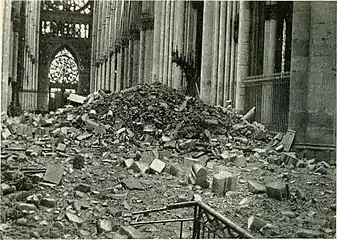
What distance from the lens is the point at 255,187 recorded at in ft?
24.8

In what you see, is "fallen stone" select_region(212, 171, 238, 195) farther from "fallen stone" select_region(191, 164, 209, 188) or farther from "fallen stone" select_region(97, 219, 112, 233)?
"fallen stone" select_region(97, 219, 112, 233)

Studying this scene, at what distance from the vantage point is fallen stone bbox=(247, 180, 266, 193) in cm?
754

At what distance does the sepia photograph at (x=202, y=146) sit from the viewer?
650 cm

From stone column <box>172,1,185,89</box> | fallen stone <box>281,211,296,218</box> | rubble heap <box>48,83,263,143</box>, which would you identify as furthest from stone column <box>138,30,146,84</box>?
fallen stone <box>281,211,296,218</box>

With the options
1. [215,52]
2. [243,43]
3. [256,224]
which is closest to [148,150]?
[256,224]

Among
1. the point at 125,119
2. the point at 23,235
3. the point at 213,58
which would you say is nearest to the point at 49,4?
the point at 213,58

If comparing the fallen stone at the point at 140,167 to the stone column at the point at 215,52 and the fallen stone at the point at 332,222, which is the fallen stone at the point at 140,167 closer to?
the fallen stone at the point at 332,222

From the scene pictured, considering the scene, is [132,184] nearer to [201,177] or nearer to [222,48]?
[201,177]

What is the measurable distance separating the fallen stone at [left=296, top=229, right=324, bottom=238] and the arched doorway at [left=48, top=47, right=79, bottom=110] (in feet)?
159

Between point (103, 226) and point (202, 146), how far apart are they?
575 centimetres

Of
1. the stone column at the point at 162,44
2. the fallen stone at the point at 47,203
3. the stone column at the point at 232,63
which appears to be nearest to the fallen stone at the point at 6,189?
the fallen stone at the point at 47,203

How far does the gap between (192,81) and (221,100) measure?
Answer: 335 cm

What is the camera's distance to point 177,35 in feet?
80.6

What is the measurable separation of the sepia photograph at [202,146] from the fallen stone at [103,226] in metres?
0.02
